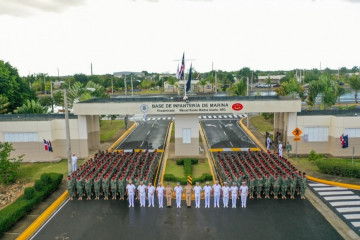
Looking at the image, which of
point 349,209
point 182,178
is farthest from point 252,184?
point 349,209

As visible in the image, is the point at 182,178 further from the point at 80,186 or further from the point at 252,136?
the point at 252,136

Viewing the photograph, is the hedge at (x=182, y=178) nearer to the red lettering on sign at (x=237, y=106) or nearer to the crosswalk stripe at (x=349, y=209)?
the red lettering on sign at (x=237, y=106)

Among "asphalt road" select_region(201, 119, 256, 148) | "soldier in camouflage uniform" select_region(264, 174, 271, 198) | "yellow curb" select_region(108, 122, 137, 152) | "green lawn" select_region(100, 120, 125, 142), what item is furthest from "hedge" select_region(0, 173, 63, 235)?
"asphalt road" select_region(201, 119, 256, 148)

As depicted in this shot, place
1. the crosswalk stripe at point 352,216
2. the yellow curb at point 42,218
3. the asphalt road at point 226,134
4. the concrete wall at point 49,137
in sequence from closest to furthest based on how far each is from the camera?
the yellow curb at point 42,218
the crosswalk stripe at point 352,216
the concrete wall at point 49,137
the asphalt road at point 226,134

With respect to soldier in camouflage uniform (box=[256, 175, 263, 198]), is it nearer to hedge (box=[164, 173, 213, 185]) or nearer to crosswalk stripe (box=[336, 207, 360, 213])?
Answer: hedge (box=[164, 173, 213, 185])

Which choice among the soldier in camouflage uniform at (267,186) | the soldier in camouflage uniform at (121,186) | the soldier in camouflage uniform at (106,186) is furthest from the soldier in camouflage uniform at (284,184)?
the soldier in camouflage uniform at (106,186)

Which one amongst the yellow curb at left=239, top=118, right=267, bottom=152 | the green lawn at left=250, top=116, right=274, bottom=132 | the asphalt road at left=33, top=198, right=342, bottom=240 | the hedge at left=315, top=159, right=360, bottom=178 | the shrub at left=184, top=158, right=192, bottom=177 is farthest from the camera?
the green lawn at left=250, top=116, right=274, bottom=132

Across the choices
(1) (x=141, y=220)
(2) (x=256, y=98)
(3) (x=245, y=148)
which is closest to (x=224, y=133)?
(3) (x=245, y=148)

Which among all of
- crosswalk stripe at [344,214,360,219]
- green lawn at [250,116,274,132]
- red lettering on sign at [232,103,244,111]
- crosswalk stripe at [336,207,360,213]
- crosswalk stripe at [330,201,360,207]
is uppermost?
red lettering on sign at [232,103,244,111]
